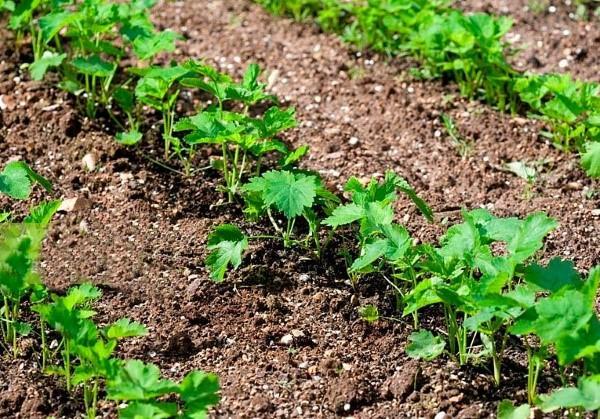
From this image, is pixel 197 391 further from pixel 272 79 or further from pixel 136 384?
pixel 272 79

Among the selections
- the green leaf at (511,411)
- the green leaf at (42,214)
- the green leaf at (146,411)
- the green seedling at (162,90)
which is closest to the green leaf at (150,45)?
the green seedling at (162,90)

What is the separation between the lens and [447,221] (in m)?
3.99

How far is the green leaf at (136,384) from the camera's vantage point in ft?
9.09

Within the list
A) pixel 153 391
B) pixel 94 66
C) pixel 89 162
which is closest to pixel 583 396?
pixel 153 391

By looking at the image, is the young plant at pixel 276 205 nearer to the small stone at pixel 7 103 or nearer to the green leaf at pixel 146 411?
the green leaf at pixel 146 411

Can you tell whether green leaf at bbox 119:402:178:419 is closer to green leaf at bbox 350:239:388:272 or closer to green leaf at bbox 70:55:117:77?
green leaf at bbox 350:239:388:272

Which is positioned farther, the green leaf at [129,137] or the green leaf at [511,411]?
the green leaf at [129,137]

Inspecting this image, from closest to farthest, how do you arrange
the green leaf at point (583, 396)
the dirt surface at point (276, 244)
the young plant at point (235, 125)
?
the green leaf at point (583, 396)
the dirt surface at point (276, 244)
the young plant at point (235, 125)

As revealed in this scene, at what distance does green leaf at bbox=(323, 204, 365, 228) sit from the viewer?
133 inches

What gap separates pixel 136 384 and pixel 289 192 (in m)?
0.91

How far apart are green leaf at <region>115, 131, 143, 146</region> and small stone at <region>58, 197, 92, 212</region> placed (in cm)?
29

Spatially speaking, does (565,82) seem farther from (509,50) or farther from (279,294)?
(279,294)

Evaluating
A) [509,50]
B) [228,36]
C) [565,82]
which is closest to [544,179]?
[565,82]

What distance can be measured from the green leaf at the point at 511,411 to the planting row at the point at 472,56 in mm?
1213
